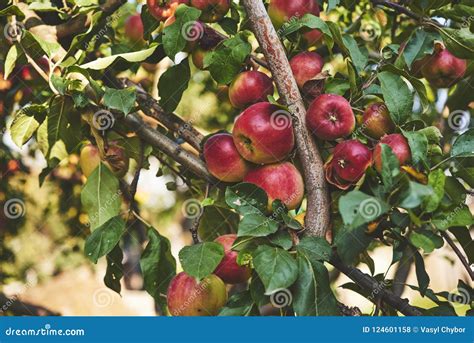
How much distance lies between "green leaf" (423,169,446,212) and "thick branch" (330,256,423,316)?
158mm

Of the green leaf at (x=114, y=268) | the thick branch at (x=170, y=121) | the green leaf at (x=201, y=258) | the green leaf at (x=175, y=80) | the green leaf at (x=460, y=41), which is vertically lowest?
the green leaf at (x=114, y=268)

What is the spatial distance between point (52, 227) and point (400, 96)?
1.65 meters

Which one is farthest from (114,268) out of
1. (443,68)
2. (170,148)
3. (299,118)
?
(443,68)

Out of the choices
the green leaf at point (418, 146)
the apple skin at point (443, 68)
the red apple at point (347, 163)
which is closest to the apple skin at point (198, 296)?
the red apple at point (347, 163)

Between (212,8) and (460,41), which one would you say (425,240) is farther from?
(212,8)

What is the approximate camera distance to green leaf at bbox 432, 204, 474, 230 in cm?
73

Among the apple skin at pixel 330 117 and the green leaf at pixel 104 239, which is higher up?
the apple skin at pixel 330 117

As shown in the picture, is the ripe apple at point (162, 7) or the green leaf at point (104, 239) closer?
the green leaf at point (104, 239)

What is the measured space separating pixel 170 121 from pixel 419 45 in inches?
17.3

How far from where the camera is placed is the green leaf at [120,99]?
920mm

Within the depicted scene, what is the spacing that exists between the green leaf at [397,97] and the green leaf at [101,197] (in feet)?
1.59

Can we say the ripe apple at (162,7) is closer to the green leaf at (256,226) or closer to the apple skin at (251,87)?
the apple skin at (251,87)

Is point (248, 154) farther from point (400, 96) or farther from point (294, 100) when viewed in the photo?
point (400, 96)

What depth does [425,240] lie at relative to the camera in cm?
73
